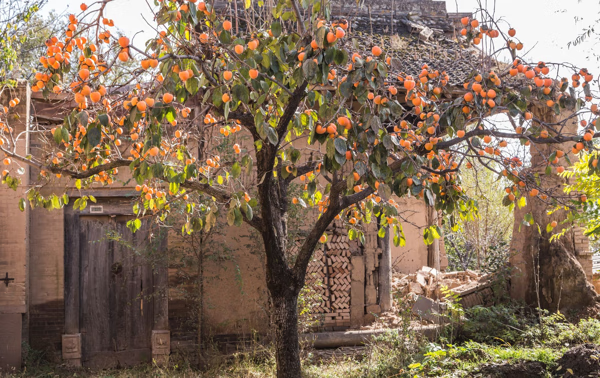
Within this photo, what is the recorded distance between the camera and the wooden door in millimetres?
7832

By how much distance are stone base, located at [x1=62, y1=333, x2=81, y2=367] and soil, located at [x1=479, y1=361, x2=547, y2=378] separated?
5.20 m

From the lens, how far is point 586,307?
26.2ft

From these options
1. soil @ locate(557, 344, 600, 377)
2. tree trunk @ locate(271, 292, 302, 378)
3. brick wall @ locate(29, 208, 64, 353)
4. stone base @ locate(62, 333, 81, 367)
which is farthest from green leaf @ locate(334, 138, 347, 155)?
stone base @ locate(62, 333, 81, 367)

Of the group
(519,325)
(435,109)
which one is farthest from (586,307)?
(435,109)

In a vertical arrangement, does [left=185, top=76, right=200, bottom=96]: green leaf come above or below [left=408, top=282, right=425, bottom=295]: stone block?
above

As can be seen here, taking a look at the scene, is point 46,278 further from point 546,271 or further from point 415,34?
point 415,34

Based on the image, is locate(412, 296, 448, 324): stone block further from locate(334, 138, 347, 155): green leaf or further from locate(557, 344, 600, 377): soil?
locate(334, 138, 347, 155): green leaf

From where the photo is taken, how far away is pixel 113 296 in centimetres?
795

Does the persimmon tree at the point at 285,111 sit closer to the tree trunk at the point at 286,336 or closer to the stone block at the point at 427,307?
the tree trunk at the point at 286,336

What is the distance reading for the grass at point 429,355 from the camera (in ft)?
18.8

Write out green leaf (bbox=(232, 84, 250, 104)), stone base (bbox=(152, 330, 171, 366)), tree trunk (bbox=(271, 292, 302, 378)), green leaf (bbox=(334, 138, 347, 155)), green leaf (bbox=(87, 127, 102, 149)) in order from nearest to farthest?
green leaf (bbox=(87, 127, 102, 149))
green leaf (bbox=(334, 138, 347, 155))
green leaf (bbox=(232, 84, 250, 104))
tree trunk (bbox=(271, 292, 302, 378))
stone base (bbox=(152, 330, 171, 366))

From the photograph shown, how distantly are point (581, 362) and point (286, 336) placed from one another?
2.54 meters

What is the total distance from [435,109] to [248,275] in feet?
13.9

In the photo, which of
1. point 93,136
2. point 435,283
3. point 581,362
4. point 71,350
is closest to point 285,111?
point 93,136
